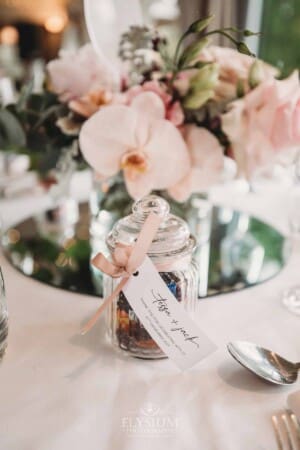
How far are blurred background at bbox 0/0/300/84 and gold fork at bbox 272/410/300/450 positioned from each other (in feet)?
2.26

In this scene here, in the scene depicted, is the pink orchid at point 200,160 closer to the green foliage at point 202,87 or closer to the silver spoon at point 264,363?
the green foliage at point 202,87

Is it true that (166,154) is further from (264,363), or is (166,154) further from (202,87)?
(264,363)

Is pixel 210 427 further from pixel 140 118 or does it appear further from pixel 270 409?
pixel 140 118

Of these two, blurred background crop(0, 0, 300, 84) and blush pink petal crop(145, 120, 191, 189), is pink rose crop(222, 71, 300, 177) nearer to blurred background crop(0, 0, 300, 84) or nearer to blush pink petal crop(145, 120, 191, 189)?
blush pink petal crop(145, 120, 191, 189)

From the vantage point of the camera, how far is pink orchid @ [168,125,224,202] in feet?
2.67

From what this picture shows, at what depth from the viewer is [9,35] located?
1.99 m

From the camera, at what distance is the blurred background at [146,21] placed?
1273 mm

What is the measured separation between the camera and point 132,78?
890 mm

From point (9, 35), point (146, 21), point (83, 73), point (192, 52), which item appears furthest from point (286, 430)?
point (9, 35)

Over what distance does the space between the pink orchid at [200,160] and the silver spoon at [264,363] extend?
27 cm

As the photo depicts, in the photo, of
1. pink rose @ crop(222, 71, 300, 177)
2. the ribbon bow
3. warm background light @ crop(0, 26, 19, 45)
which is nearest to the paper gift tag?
the ribbon bow

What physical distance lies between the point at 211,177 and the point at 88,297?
0.87 feet

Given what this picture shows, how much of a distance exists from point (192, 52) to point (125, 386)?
1.55ft

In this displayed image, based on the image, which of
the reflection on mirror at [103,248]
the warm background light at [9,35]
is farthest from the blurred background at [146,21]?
the reflection on mirror at [103,248]
